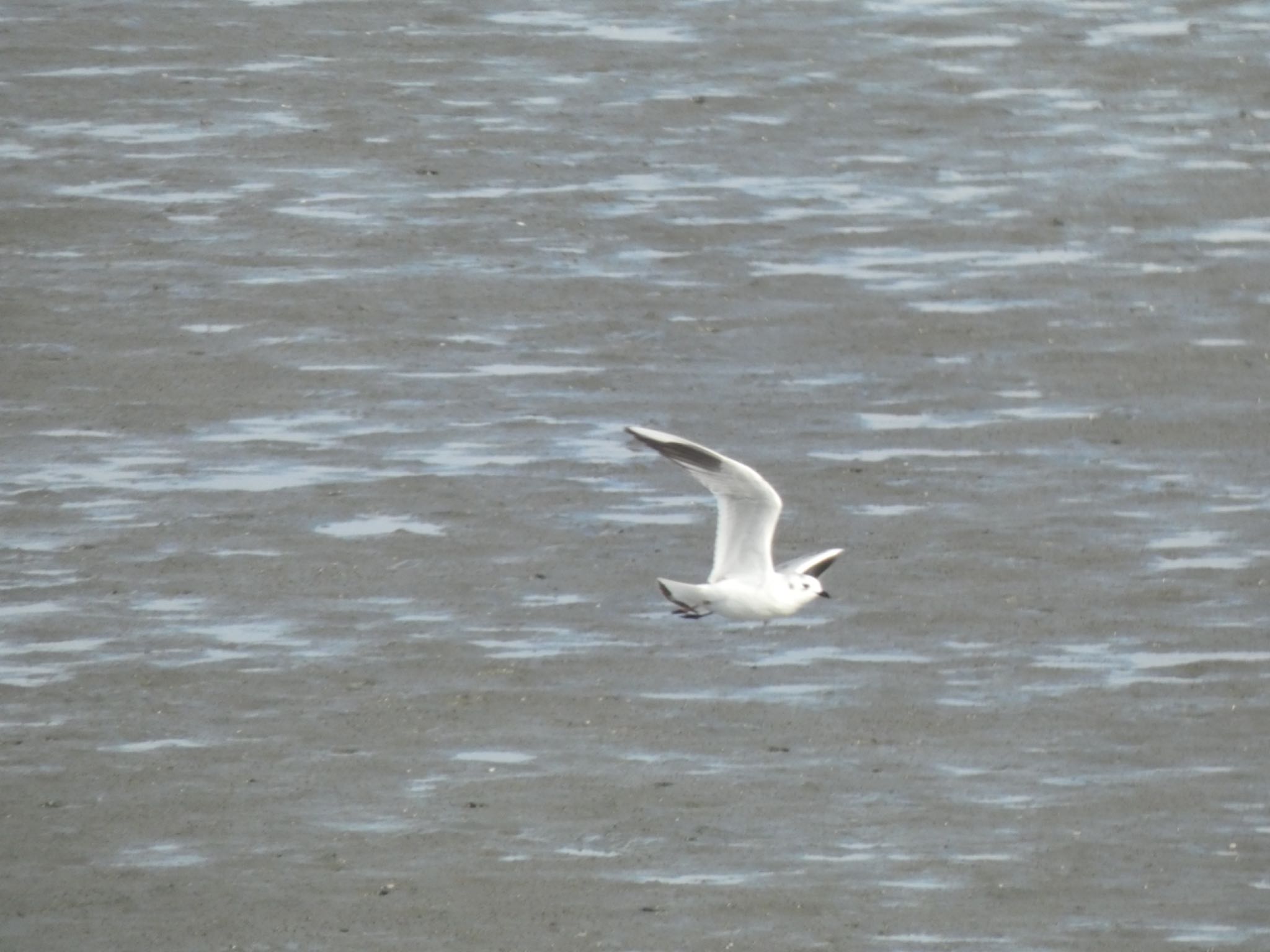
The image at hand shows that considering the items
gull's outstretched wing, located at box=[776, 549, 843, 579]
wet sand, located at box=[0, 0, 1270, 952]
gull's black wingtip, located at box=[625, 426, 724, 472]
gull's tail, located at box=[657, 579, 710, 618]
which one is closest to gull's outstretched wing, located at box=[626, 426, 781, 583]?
gull's black wingtip, located at box=[625, 426, 724, 472]

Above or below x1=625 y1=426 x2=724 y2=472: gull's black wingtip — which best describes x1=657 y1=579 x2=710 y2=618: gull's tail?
below

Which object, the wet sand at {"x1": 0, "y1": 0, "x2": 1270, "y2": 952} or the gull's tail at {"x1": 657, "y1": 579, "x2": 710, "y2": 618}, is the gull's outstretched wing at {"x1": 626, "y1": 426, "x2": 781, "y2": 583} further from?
the wet sand at {"x1": 0, "y1": 0, "x2": 1270, "y2": 952}

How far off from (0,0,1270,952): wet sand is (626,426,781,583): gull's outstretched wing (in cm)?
105

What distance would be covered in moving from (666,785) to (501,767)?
67cm

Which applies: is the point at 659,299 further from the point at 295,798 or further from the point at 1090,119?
the point at 295,798

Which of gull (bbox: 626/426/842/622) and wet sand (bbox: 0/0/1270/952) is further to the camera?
wet sand (bbox: 0/0/1270/952)

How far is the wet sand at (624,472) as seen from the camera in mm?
12414

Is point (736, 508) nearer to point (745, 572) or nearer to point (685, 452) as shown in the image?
point (745, 572)

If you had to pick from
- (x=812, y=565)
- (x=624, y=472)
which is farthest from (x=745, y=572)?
(x=624, y=472)

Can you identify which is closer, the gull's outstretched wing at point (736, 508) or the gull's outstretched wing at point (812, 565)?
the gull's outstretched wing at point (736, 508)

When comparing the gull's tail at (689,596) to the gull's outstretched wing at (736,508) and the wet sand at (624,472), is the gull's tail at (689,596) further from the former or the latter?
the wet sand at (624,472)

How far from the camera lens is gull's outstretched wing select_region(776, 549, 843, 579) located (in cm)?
A: 1275

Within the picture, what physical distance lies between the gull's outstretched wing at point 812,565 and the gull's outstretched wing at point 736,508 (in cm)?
33

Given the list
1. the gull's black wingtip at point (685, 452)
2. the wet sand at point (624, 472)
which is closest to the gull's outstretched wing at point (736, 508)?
the gull's black wingtip at point (685, 452)
